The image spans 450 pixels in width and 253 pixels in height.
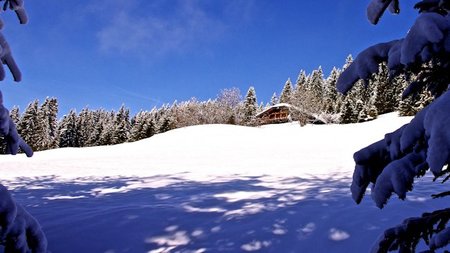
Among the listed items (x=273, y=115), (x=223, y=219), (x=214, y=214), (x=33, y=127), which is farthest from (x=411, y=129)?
(x=33, y=127)

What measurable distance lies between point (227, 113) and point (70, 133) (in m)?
38.3

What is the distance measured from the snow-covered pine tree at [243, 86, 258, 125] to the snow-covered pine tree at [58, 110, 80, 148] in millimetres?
38408

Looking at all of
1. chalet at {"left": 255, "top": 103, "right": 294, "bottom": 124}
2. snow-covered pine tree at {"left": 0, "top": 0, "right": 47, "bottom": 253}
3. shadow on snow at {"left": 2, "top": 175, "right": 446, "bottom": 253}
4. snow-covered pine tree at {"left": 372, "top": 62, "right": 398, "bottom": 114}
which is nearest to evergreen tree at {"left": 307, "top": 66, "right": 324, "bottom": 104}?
chalet at {"left": 255, "top": 103, "right": 294, "bottom": 124}

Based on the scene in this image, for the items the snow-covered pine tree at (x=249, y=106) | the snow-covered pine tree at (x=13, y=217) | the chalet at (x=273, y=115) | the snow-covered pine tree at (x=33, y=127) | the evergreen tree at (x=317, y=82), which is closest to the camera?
the snow-covered pine tree at (x=13, y=217)

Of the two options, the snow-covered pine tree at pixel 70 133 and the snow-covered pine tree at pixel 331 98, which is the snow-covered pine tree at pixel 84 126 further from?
the snow-covered pine tree at pixel 331 98

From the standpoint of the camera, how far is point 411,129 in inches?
50.6

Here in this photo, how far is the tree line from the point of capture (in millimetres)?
47594

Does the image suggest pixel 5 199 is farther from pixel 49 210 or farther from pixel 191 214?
pixel 49 210

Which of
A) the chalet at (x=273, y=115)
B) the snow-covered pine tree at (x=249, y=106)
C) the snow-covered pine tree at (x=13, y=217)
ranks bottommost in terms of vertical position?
the snow-covered pine tree at (x=13, y=217)

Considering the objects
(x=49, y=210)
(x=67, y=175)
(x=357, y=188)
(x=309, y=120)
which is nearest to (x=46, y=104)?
(x=309, y=120)

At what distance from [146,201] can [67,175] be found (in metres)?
6.31

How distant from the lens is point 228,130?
91.0 ft

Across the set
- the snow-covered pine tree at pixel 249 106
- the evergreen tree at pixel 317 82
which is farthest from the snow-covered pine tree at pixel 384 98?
the snow-covered pine tree at pixel 249 106

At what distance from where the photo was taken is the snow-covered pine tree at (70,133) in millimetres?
72938
